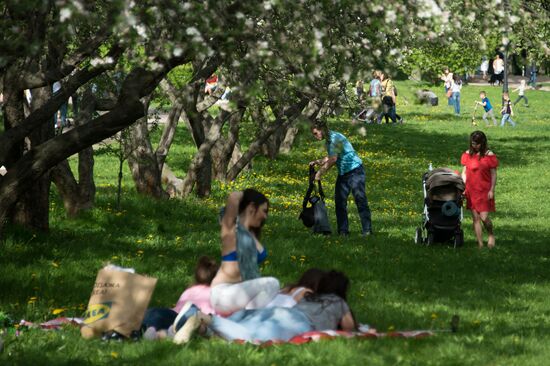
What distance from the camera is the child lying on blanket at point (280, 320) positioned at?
29.5 feet

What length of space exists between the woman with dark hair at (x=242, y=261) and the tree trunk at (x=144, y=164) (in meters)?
10.7

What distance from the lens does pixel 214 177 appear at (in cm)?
2658

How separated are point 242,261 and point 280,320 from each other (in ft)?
2.50

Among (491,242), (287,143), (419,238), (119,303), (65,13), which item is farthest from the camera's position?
(287,143)

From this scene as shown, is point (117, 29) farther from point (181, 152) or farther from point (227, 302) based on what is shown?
point (181, 152)

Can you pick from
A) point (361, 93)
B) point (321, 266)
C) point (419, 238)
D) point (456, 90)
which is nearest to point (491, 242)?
point (419, 238)

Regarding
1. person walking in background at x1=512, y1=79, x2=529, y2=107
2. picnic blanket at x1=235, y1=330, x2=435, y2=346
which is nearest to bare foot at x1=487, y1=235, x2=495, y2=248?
picnic blanket at x1=235, y1=330, x2=435, y2=346

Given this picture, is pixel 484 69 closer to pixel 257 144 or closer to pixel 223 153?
pixel 223 153

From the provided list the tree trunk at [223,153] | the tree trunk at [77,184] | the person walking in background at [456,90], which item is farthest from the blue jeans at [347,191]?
the person walking in background at [456,90]

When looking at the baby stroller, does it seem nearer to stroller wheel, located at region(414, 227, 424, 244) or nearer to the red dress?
stroller wheel, located at region(414, 227, 424, 244)

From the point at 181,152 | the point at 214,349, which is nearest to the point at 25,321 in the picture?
the point at 214,349

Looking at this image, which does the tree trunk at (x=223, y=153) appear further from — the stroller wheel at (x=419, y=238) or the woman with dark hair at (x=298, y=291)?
the woman with dark hair at (x=298, y=291)

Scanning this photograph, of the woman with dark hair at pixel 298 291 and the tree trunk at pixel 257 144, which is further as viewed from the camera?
the tree trunk at pixel 257 144

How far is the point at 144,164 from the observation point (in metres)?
20.9
